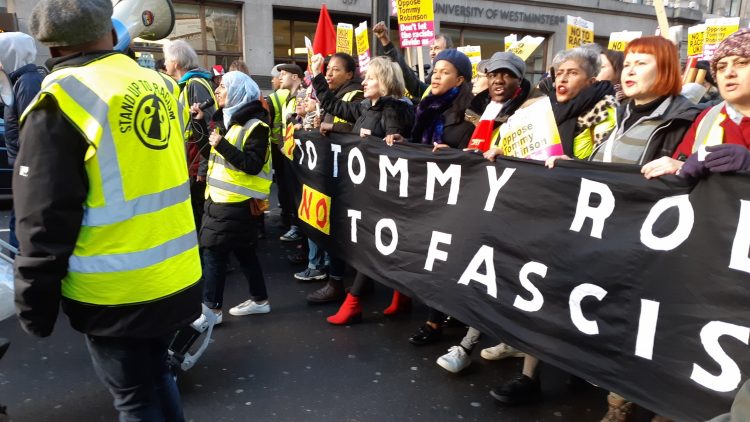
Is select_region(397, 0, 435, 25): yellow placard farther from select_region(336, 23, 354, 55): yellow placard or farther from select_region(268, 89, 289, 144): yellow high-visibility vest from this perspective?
select_region(268, 89, 289, 144): yellow high-visibility vest

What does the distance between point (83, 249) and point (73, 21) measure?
29.1 inches

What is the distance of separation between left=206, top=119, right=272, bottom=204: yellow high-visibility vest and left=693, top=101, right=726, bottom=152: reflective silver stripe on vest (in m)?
2.62

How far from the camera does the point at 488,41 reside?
1838cm

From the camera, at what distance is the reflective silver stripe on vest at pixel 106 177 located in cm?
166

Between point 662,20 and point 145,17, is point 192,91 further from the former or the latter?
point 662,20

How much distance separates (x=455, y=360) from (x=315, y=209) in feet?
5.54

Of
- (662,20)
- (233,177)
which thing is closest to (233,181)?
(233,177)

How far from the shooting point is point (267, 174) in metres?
3.85

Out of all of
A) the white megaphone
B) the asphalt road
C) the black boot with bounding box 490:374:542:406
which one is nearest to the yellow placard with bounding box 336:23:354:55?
the asphalt road

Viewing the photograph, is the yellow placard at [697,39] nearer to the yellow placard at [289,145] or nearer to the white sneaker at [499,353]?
the yellow placard at [289,145]

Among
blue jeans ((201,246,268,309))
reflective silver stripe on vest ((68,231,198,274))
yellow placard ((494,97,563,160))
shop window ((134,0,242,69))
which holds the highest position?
shop window ((134,0,242,69))

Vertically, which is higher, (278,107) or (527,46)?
(527,46)

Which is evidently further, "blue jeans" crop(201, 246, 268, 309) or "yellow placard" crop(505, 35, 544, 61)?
"yellow placard" crop(505, 35, 544, 61)

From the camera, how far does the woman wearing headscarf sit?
366cm
